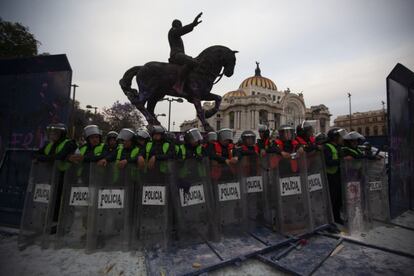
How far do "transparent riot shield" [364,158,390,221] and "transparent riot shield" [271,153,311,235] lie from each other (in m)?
1.59

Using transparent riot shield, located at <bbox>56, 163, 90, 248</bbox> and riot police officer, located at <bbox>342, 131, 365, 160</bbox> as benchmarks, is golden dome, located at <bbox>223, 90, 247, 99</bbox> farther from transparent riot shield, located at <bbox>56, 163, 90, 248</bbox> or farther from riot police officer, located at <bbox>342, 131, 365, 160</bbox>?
transparent riot shield, located at <bbox>56, 163, 90, 248</bbox>

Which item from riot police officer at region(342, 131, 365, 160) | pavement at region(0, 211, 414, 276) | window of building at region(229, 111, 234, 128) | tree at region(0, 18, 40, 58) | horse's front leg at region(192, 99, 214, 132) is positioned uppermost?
window of building at region(229, 111, 234, 128)

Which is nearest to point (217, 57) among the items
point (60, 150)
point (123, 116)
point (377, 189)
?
point (60, 150)

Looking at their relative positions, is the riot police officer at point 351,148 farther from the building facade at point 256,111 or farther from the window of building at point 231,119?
the window of building at point 231,119

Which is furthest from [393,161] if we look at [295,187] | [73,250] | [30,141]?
[30,141]

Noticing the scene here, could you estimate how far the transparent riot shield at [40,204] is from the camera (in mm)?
3383

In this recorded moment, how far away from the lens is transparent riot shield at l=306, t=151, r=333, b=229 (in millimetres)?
4020

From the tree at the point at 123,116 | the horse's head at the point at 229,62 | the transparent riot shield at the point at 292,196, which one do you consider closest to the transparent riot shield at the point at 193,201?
the transparent riot shield at the point at 292,196

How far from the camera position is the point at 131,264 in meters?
2.83

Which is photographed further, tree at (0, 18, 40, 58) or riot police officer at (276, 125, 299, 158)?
tree at (0, 18, 40, 58)

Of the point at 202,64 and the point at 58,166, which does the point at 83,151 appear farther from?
the point at 202,64

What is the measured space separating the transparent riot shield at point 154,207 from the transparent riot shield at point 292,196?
1888 mm

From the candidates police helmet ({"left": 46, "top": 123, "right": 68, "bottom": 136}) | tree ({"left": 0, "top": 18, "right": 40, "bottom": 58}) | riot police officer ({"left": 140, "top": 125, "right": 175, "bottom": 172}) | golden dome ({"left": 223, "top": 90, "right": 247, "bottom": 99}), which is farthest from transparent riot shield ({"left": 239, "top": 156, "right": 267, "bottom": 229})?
golden dome ({"left": 223, "top": 90, "right": 247, "bottom": 99})

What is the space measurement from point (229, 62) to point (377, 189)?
15.0ft
